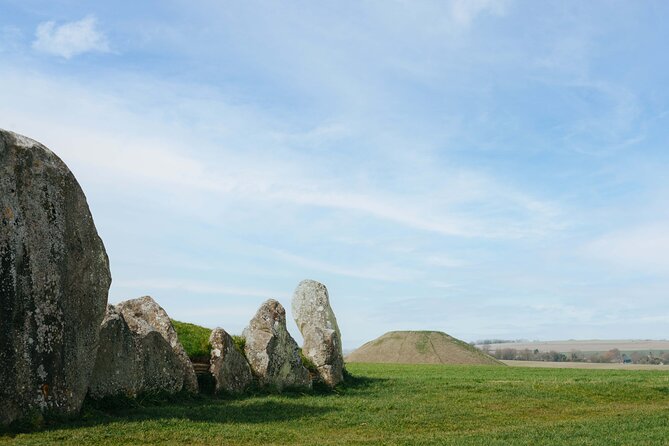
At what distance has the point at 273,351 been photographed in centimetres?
2523

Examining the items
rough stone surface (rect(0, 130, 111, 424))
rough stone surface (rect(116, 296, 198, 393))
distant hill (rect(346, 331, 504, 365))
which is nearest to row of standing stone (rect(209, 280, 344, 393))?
rough stone surface (rect(116, 296, 198, 393))

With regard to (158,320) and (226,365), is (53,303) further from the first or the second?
(226,365)

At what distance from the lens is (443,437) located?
52.5 ft

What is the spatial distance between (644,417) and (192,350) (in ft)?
45.4

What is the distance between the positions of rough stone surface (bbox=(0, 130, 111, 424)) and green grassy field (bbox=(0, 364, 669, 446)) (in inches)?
40.3

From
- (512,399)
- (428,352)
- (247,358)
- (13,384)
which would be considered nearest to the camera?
(13,384)

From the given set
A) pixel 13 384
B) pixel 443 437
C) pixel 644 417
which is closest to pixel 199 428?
pixel 13 384

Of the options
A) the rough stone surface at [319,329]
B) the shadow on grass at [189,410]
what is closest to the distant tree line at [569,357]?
the rough stone surface at [319,329]

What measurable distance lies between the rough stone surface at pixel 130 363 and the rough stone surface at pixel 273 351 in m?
3.91

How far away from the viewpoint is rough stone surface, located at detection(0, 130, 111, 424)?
15.7 m

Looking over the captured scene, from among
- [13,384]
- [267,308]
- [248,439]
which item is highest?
[267,308]

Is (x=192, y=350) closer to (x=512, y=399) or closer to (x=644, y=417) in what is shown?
(x=512, y=399)

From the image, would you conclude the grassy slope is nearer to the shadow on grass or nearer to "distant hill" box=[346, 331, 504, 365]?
the shadow on grass

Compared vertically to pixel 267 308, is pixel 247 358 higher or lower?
lower
